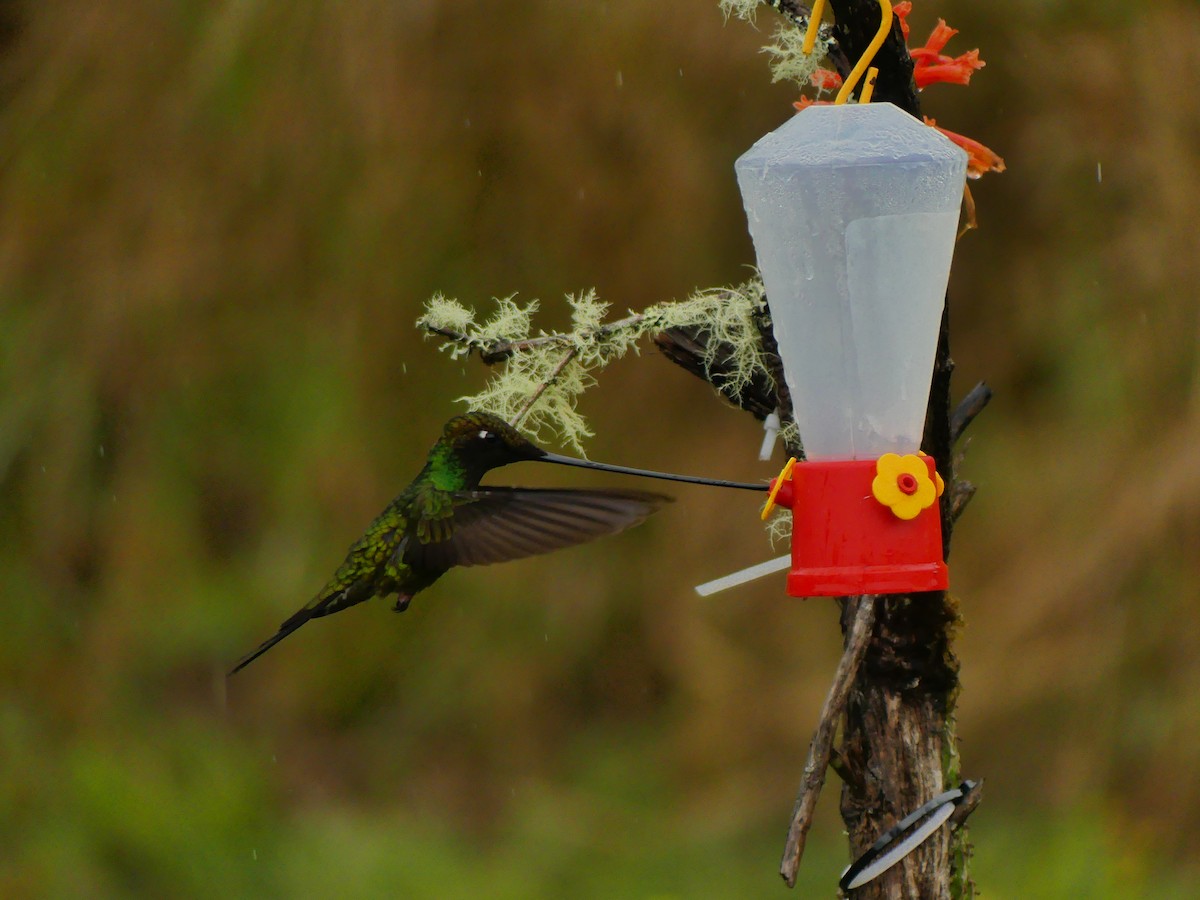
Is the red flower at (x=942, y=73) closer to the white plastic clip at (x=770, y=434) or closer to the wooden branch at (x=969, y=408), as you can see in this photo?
the wooden branch at (x=969, y=408)

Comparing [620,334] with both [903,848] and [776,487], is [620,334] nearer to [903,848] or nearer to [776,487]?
[776,487]

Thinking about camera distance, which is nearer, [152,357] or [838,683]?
[838,683]

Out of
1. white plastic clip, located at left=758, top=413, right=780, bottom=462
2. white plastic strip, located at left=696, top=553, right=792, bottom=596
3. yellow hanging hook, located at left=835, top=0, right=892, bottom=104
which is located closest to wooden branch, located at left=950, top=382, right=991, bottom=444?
white plastic clip, located at left=758, top=413, right=780, bottom=462

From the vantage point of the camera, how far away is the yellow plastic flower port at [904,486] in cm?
143

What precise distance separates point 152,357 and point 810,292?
10.1 ft

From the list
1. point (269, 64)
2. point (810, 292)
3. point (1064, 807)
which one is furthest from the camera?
point (1064, 807)

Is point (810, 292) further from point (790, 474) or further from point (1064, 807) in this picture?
point (1064, 807)

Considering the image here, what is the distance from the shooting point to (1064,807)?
3980 mm

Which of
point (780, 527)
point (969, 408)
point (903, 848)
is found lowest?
point (903, 848)

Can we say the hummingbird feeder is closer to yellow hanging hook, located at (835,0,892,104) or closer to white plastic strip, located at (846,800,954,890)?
yellow hanging hook, located at (835,0,892,104)

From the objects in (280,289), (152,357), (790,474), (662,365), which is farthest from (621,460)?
(790,474)

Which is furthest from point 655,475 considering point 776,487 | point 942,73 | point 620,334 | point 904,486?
point 942,73

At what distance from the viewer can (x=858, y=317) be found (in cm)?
152

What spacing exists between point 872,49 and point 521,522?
773mm
